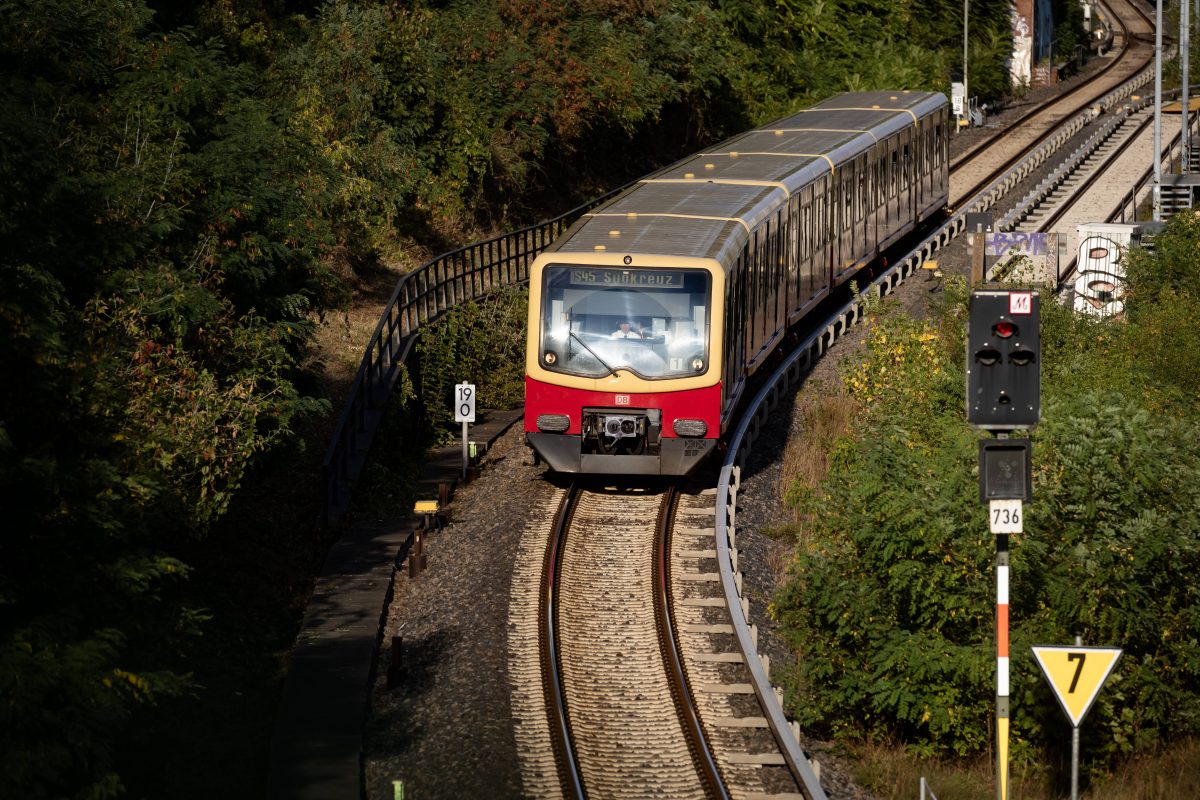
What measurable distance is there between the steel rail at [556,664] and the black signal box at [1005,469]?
4112mm

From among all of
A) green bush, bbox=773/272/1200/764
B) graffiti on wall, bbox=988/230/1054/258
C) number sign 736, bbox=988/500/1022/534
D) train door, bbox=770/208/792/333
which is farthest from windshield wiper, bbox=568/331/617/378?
graffiti on wall, bbox=988/230/1054/258

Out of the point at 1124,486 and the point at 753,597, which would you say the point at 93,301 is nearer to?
the point at 753,597

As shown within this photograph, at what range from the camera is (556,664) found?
15.1 meters

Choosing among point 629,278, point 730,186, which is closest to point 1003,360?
point 629,278

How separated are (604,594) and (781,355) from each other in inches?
395

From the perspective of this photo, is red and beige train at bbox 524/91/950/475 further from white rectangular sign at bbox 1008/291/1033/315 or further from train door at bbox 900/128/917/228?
train door at bbox 900/128/917/228

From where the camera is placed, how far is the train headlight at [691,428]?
63.4 ft

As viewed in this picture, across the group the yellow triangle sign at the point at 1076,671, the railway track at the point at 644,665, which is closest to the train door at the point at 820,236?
the railway track at the point at 644,665

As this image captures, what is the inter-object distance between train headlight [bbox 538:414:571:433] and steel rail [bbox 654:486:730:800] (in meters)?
1.62

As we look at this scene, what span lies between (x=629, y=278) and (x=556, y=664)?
6.04 m

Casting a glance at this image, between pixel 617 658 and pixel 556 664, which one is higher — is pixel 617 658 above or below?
below

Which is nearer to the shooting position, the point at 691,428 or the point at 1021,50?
the point at 691,428

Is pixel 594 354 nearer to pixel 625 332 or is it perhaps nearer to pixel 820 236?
pixel 625 332

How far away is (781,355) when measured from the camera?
2633 centimetres
